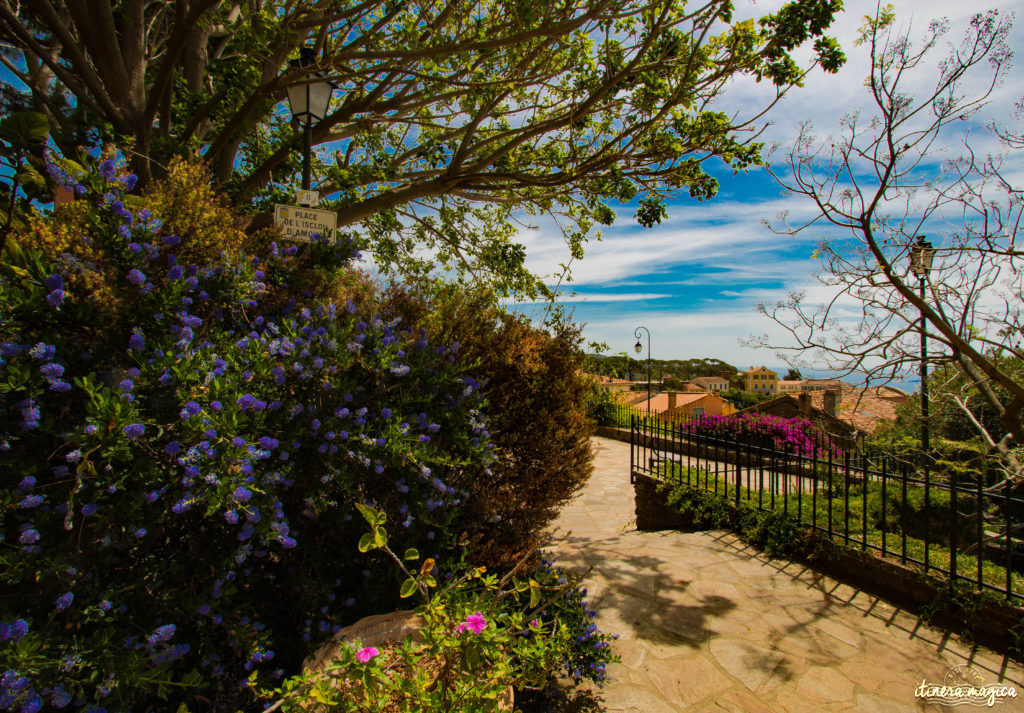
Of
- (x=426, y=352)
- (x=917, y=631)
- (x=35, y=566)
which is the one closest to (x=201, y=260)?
(x=426, y=352)

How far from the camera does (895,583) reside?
423cm

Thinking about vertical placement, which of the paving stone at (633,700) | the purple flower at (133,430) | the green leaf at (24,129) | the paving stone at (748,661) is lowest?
the paving stone at (633,700)

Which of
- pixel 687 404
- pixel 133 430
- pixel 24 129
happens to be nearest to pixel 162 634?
pixel 133 430

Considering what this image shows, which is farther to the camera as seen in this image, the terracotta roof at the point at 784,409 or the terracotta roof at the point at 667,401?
the terracotta roof at the point at 667,401

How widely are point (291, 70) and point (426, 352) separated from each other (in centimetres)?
399


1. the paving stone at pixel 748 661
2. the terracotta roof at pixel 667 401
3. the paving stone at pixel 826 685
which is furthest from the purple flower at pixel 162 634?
the terracotta roof at pixel 667 401

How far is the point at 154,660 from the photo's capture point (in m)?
1.70

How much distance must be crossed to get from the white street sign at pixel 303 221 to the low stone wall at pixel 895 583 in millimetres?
5781

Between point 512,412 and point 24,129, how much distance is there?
10.4 ft

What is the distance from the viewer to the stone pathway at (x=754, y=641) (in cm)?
295

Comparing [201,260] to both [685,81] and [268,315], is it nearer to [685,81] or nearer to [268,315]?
[268,315]

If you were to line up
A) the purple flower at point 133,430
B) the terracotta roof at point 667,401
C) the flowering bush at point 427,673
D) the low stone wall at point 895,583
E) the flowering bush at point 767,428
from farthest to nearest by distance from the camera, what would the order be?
the terracotta roof at point 667,401
the flowering bush at point 767,428
the low stone wall at point 895,583
the purple flower at point 133,430
the flowering bush at point 427,673

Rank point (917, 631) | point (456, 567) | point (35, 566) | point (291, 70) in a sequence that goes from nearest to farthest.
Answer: point (35, 566)
point (456, 567)
point (917, 631)
point (291, 70)

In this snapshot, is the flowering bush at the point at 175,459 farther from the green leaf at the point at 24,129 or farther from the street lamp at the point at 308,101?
the street lamp at the point at 308,101
